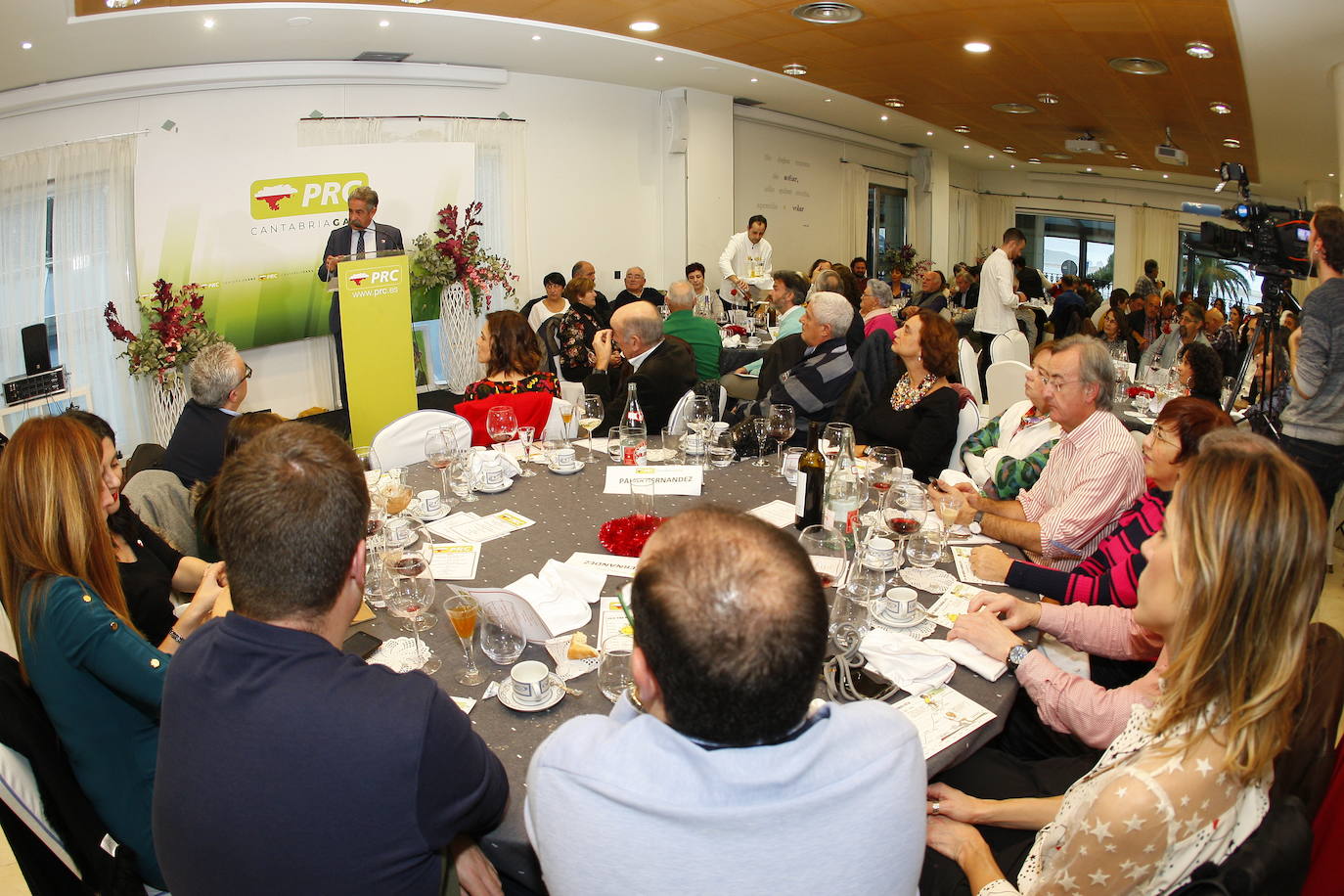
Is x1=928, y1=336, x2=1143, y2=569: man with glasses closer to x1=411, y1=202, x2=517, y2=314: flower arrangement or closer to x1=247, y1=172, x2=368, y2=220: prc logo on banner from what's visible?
x1=411, y1=202, x2=517, y2=314: flower arrangement

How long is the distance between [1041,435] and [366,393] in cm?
469

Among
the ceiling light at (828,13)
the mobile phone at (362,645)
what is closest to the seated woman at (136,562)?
the mobile phone at (362,645)

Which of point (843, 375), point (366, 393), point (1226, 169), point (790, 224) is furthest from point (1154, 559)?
point (790, 224)

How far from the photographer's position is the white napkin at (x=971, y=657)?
195cm

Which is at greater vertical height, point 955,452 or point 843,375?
point 843,375

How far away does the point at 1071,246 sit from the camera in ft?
68.8

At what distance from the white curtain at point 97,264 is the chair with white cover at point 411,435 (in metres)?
4.36

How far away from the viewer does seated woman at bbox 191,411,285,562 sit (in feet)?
8.64

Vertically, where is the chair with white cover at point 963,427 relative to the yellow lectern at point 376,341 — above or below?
below

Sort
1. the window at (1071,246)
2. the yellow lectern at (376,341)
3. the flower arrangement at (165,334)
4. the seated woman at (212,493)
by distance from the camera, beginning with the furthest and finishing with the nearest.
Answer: the window at (1071,246) → the flower arrangement at (165,334) → the yellow lectern at (376,341) → the seated woman at (212,493)

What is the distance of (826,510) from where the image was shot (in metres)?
2.69

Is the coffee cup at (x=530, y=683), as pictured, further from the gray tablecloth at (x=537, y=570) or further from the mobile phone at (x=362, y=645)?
the mobile phone at (x=362, y=645)

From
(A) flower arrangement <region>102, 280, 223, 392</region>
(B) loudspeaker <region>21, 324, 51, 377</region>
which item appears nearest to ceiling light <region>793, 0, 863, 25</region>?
(A) flower arrangement <region>102, 280, 223, 392</region>

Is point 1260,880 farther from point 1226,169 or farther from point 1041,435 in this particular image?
point 1226,169
